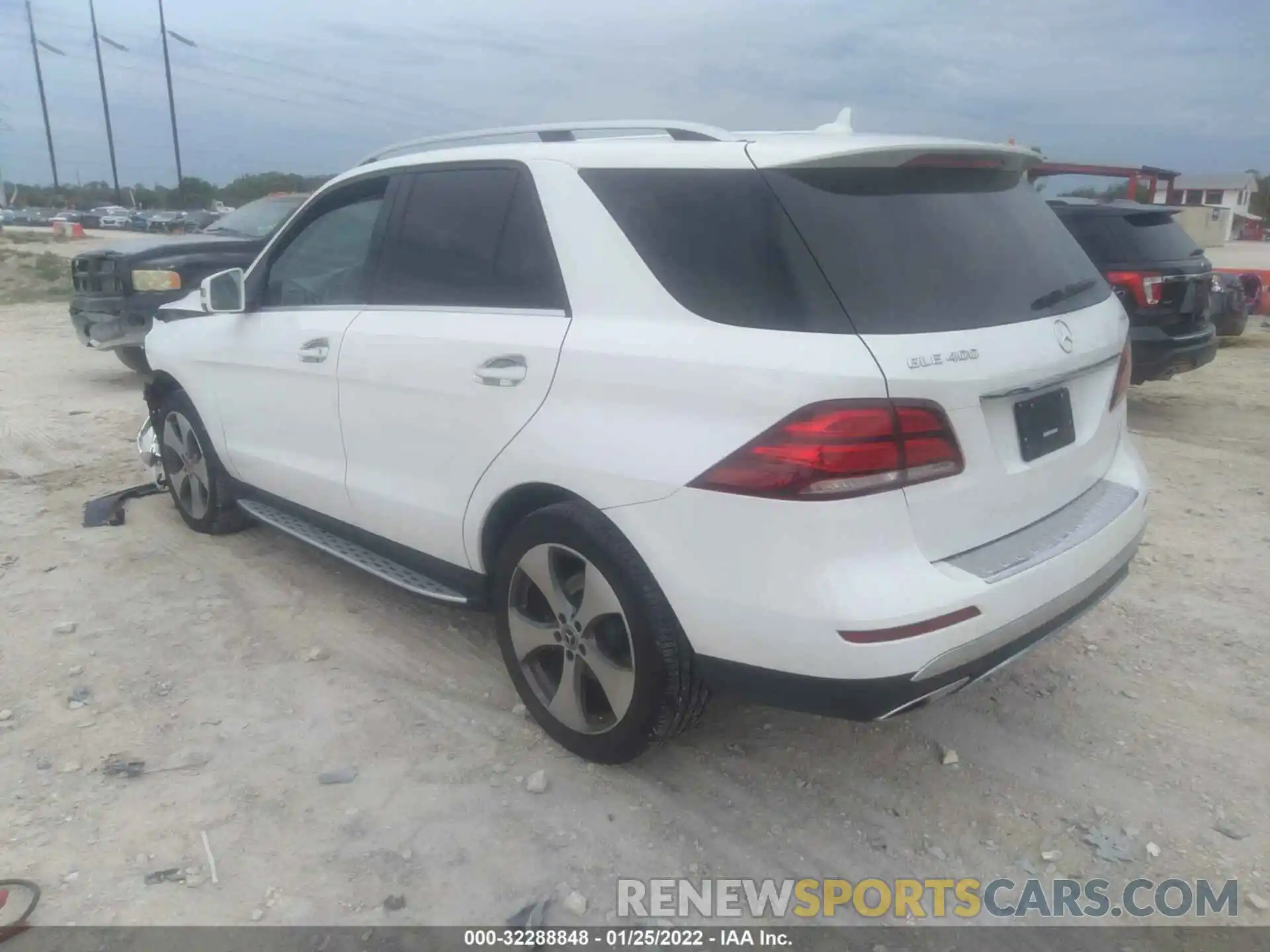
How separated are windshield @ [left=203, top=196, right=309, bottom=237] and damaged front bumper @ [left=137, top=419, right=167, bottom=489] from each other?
186 inches

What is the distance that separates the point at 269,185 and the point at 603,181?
4099cm

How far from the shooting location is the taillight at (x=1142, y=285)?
23.0ft

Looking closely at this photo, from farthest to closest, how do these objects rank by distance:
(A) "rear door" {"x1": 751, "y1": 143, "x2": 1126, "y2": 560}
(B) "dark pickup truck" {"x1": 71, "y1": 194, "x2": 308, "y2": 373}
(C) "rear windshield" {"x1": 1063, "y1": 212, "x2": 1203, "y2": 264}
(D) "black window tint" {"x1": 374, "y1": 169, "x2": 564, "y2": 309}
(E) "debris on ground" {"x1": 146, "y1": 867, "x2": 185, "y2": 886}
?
(B) "dark pickup truck" {"x1": 71, "y1": 194, "x2": 308, "y2": 373}
(C) "rear windshield" {"x1": 1063, "y1": 212, "x2": 1203, "y2": 264}
(D) "black window tint" {"x1": 374, "y1": 169, "x2": 564, "y2": 309}
(E) "debris on ground" {"x1": 146, "y1": 867, "x2": 185, "y2": 886}
(A) "rear door" {"x1": 751, "y1": 143, "x2": 1126, "y2": 560}

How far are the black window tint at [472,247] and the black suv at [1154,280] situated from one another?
5.25 m

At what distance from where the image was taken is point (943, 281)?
2.60 m

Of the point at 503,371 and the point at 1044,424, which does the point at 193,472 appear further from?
the point at 1044,424

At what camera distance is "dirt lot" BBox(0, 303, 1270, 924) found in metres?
2.66

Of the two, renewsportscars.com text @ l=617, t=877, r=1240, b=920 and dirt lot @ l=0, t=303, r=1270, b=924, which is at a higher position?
dirt lot @ l=0, t=303, r=1270, b=924

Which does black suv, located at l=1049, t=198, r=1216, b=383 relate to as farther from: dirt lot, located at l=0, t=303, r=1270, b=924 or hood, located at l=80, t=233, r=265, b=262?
hood, located at l=80, t=233, r=265, b=262

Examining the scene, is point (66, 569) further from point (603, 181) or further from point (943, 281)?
point (943, 281)

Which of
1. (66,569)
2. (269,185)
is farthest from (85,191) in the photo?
(66,569)

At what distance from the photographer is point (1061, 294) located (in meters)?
2.93

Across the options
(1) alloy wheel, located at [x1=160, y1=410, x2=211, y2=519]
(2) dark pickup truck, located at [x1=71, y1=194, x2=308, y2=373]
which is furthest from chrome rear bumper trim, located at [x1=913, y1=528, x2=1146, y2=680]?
(2) dark pickup truck, located at [x1=71, y1=194, x2=308, y2=373]

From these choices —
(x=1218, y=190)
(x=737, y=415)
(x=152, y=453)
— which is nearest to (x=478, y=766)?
(x=737, y=415)
